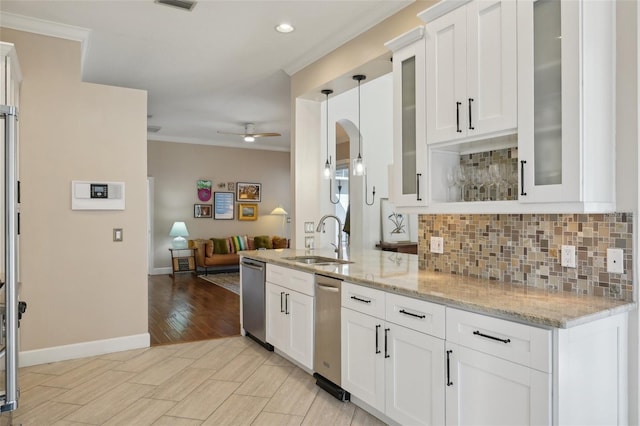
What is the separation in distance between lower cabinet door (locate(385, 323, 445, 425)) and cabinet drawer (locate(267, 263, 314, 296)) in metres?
0.95

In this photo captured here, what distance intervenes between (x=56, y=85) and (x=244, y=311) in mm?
2698

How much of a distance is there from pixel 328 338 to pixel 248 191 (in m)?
7.30

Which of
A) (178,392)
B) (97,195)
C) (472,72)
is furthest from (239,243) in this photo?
(472,72)

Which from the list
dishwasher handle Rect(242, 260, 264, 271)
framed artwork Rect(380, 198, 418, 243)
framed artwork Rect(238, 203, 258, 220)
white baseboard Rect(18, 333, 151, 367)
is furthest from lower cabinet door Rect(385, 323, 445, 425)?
framed artwork Rect(238, 203, 258, 220)

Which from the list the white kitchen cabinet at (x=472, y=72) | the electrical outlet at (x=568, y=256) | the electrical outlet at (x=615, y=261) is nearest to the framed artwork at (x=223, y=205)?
the white kitchen cabinet at (x=472, y=72)

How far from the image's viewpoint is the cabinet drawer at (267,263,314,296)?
3.30m

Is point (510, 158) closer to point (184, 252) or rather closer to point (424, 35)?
point (424, 35)

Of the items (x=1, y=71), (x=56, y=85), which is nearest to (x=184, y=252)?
(x=56, y=85)

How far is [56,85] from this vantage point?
12.4ft

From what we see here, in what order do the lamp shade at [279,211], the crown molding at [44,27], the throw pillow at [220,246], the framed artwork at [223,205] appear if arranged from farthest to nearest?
the lamp shade at [279,211] < the framed artwork at [223,205] < the throw pillow at [220,246] < the crown molding at [44,27]

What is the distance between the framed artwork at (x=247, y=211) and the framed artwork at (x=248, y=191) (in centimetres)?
14

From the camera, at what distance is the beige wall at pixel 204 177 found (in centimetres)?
898

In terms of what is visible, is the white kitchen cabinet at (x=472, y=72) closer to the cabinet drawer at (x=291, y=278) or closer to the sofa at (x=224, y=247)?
the cabinet drawer at (x=291, y=278)

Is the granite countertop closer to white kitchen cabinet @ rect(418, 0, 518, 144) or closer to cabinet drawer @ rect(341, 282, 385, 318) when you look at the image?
cabinet drawer @ rect(341, 282, 385, 318)
